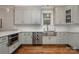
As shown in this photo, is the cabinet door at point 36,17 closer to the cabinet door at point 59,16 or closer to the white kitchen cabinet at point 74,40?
the cabinet door at point 59,16

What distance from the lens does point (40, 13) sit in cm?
110

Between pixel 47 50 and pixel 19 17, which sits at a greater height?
pixel 19 17

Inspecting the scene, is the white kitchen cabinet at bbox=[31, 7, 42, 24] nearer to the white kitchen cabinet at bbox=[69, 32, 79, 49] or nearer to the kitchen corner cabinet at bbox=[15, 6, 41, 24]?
the kitchen corner cabinet at bbox=[15, 6, 41, 24]

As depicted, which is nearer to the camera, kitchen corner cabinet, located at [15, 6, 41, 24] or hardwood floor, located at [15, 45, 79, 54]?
hardwood floor, located at [15, 45, 79, 54]

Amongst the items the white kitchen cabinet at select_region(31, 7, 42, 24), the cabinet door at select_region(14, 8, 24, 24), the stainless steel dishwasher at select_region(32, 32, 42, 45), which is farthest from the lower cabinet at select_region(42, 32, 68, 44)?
the cabinet door at select_region(14, 8, 24, 24)

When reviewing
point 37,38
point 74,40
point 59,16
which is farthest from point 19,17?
point 74,40

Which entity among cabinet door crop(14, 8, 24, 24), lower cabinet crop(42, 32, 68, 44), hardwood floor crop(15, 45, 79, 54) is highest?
cabinet door crop(14, 8, 24, 24)

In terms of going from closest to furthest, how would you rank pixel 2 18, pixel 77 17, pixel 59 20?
1. pixel 2 18
2. pixel 77 17
3. pixel 59 20

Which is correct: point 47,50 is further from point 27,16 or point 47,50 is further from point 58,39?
point 27,16

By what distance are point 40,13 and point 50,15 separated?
100 mm

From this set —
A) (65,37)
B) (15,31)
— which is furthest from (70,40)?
(15,31)

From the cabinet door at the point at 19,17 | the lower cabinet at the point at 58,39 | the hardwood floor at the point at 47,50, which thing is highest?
the cabinet door at the point at 19,17

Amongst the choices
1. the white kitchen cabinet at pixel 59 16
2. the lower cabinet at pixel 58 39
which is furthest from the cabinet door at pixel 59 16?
the lower cabinet at pixel 58 39
